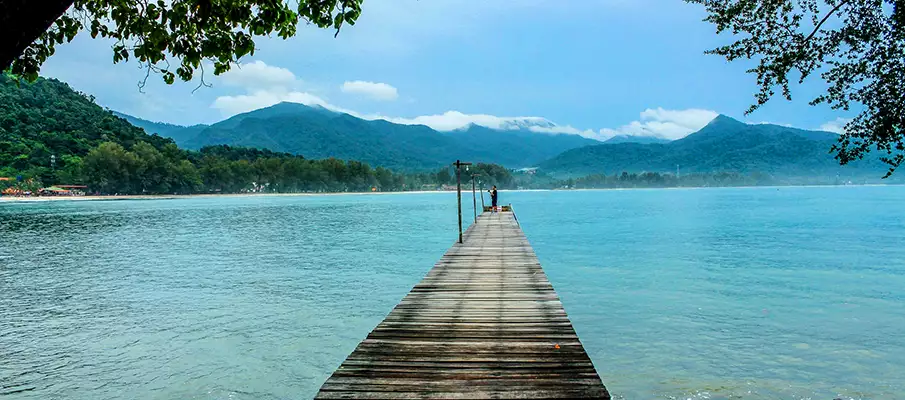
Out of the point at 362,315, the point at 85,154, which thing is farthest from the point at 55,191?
the point at 362,315

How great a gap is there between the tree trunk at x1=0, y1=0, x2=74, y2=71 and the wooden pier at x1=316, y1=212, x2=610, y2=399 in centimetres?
416

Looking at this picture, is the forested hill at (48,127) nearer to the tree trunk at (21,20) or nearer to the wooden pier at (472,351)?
the wooden pier at (472,351)

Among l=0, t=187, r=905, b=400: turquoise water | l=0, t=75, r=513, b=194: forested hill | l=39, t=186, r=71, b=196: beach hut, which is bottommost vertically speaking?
l=0, t=187, r=905, b=400: turquoise water

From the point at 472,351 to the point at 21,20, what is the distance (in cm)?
590

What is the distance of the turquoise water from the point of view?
1107cm

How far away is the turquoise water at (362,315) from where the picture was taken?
11070 millimetres

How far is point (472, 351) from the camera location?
736cm

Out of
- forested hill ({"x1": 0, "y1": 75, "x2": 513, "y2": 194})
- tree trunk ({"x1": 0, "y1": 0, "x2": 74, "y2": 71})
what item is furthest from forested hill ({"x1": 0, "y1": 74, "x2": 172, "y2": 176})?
tree trunk ({"x1": 0, "y1": 0, "x2": 74, "y2": 71})

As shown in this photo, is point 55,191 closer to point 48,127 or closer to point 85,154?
point 85,154

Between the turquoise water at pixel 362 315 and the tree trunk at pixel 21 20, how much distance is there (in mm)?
7877

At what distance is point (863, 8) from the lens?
817 centimetres

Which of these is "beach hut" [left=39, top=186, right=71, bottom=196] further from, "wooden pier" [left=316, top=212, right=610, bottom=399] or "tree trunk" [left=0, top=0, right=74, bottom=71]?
"tree trunk" [left=0, top=0, right=74, bottom=71]

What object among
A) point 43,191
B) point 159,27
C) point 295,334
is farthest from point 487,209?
point 43,191

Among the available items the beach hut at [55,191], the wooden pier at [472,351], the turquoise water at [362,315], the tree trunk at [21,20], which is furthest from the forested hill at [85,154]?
the tree trunk at [21,20]
